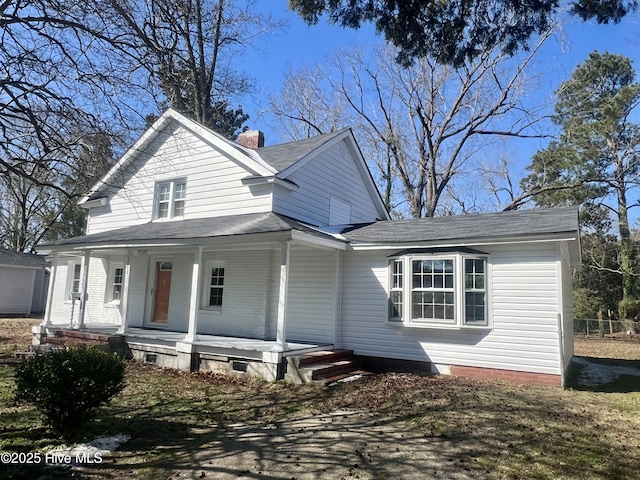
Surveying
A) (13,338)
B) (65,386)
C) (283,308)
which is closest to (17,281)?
(13,338)

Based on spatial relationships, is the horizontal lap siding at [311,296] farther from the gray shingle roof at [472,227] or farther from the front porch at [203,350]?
the gray shingle roof at [472,227]

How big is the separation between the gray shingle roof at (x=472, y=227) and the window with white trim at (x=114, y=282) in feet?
29.2

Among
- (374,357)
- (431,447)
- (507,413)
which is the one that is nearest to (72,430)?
(431,447)

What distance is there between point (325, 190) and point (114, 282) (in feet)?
28.0

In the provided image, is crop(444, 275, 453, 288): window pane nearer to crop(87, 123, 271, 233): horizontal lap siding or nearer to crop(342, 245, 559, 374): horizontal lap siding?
crop(342, 245, 559, 374): horizontal lap siding

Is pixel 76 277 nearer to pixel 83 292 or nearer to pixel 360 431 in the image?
pixel 83 292

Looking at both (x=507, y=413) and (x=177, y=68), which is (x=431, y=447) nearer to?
(x=507, y=413)

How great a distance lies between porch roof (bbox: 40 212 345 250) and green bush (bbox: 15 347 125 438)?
4.79 meters

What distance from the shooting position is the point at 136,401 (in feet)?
25.1

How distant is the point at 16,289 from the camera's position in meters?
26.2

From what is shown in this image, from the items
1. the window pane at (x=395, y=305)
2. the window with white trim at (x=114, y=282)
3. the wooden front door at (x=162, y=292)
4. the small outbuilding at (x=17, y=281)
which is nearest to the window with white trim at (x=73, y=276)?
the window with white trim at (x=114, y=282)

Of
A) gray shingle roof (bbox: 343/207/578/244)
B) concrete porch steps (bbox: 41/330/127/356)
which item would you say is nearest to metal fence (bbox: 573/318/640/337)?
gray shingle roof (bbox: 343/207/578/244)

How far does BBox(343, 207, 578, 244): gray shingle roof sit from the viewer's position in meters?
9.55

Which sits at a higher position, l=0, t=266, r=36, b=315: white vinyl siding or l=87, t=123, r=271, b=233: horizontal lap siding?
l=87, t=123, r=271, b=233: horizontal lap siding
